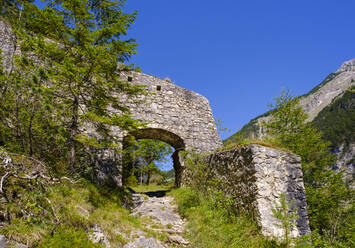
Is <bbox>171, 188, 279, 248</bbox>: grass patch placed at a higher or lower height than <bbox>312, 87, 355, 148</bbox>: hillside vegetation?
lower

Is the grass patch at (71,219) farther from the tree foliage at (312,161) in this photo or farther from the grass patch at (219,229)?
the tree foliage at (312,161)

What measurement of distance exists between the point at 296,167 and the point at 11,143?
21.8ft

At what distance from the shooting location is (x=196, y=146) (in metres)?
9.24

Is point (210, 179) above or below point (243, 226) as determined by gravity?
above

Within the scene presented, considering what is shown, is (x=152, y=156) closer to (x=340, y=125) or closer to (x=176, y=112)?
(x=176, y=112)

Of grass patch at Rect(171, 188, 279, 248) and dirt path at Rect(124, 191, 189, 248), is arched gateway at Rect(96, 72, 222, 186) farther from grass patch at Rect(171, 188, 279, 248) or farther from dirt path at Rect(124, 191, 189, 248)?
grass patch at Rect(171, 188, 279, 248)

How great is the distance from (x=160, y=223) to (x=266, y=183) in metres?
2.94

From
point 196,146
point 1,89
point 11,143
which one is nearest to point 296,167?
point 196,146

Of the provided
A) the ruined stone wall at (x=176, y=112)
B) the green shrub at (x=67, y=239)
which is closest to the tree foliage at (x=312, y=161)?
the ruined stone wall at (x=176, y=112)

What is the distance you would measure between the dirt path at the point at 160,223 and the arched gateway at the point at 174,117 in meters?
2.54

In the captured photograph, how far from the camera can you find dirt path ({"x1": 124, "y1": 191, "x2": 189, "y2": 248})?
4270mm

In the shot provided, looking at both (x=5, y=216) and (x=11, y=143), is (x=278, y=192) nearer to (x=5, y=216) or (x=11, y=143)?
(x=5, y=216)

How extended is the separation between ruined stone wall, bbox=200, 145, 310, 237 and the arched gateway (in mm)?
3585

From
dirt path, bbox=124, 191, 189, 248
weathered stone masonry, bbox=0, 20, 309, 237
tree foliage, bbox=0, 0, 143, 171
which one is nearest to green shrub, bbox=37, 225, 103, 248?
dirt path, bbox=124, 191, 189, 248
